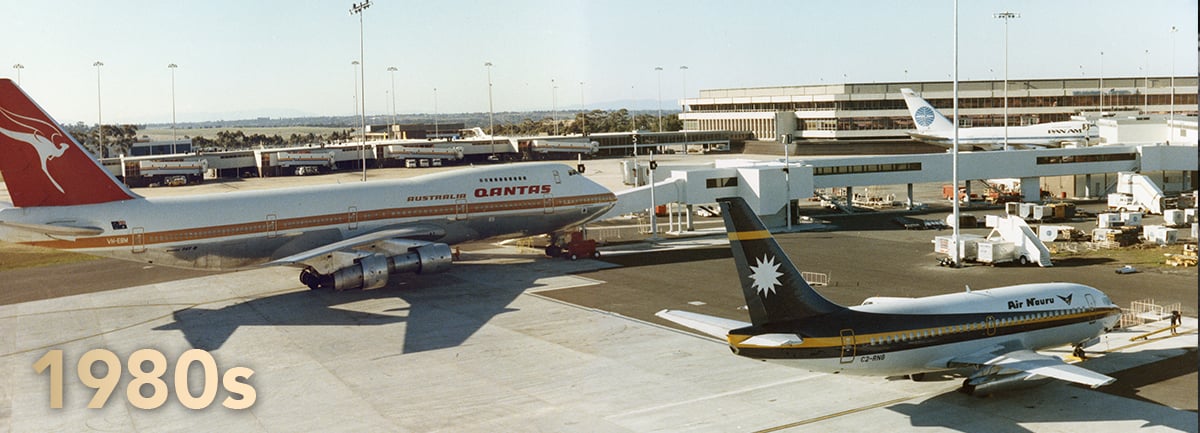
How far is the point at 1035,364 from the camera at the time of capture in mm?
27781

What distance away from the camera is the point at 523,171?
59781mm

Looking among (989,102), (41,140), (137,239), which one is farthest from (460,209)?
(989,102)

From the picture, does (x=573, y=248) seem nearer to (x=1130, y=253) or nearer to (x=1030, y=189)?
(x=1130, y=253)

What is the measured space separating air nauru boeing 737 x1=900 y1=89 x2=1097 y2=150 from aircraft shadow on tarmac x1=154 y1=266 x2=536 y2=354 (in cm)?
8908

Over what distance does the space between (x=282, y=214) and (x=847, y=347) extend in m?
34.3

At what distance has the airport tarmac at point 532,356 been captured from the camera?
28625 mm

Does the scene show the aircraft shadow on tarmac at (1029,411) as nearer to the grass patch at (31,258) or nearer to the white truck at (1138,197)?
the white truck at (1138,197)

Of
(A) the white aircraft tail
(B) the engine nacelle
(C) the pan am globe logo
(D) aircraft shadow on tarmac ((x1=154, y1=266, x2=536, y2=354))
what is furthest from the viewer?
(C) the pan am globe logo

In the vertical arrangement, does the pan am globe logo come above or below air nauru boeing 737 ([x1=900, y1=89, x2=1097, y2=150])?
above

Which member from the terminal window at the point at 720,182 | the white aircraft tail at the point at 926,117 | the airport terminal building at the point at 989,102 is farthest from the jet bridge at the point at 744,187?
the airport terminal building at the point at 989,102

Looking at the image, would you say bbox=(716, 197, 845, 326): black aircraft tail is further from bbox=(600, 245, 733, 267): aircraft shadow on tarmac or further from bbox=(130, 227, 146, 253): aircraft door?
bbox=(130, 227, 146, 253): aircraft door

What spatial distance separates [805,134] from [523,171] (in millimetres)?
124848

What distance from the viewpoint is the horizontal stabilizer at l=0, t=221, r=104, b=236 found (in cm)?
4356

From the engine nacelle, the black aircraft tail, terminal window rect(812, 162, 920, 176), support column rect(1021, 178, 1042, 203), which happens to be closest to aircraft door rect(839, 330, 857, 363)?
the black aircraft tail
